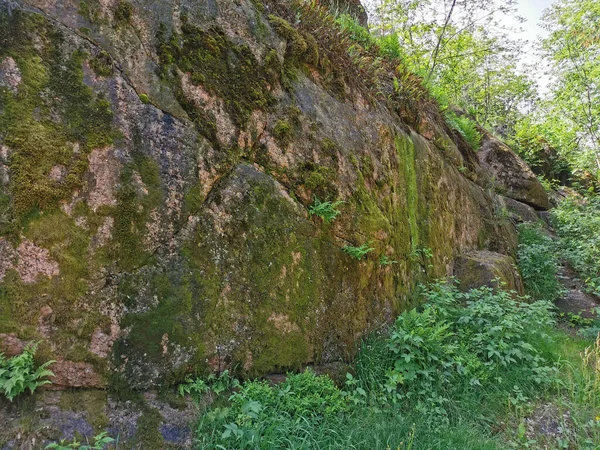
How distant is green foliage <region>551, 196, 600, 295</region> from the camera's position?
7.83m

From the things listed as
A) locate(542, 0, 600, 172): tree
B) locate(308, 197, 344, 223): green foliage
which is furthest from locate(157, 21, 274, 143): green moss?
locate(542, 0, 600, 172): tree

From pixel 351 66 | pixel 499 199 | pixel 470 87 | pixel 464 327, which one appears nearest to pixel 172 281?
pixel 464 327

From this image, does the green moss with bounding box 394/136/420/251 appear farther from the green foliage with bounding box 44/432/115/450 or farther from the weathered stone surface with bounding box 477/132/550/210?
the weathered stone surface with bounding box 477/132/550/210

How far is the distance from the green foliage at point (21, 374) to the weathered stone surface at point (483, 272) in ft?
19.8

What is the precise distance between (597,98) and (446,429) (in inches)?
570

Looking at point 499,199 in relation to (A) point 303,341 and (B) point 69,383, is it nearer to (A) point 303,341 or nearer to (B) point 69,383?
(A) point 303,341

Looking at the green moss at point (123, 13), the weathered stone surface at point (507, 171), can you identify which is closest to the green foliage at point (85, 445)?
the green moss at point (123, 13)

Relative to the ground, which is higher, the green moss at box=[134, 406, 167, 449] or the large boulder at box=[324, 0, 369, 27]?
the large boulder at box=[324, 0, 369, 27]

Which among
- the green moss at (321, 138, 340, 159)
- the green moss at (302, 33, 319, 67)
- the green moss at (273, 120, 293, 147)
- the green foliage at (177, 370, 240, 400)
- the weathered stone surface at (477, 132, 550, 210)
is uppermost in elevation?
the weathered stone surface at (477, 132, 550, 210)

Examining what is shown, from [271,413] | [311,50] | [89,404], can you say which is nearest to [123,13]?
[311,50]

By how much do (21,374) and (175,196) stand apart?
4.81 ft

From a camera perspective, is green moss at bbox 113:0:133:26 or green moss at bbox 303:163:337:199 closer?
green moss at bbox 113:0:133:26

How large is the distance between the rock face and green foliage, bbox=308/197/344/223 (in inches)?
3.0

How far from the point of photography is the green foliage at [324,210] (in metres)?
3.63
